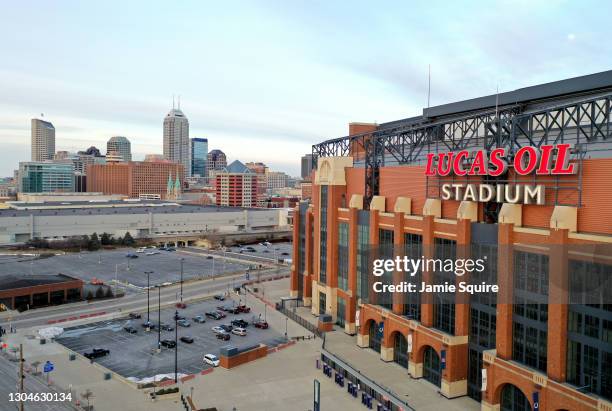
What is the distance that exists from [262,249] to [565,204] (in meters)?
136

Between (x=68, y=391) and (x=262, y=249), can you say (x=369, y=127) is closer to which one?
(x=68, y=391)

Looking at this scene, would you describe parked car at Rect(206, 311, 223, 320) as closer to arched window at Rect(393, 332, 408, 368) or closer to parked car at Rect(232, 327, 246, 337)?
parked car at Rect(232, 327, 246, 337)

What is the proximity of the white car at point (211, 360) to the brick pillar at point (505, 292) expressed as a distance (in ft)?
106

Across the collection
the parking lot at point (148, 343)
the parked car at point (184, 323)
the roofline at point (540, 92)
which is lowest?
the parking lot at point (148, 343)

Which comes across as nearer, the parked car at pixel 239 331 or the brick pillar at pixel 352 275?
the brick pillar at pixel 352 275

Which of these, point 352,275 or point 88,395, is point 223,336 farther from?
point 88,395

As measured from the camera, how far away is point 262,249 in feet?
564

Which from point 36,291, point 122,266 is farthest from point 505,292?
point 122,266

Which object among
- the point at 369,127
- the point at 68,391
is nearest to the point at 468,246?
the point at 68,391

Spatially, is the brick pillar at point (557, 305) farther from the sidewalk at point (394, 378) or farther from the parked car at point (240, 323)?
the parked car at point (240, 323)

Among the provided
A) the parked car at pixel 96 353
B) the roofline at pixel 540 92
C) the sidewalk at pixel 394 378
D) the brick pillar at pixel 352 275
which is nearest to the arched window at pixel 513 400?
the sidewalk at pixel 394 378

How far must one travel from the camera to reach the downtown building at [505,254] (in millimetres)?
38094

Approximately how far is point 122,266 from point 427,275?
327ft

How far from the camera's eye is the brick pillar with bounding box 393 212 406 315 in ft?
187
